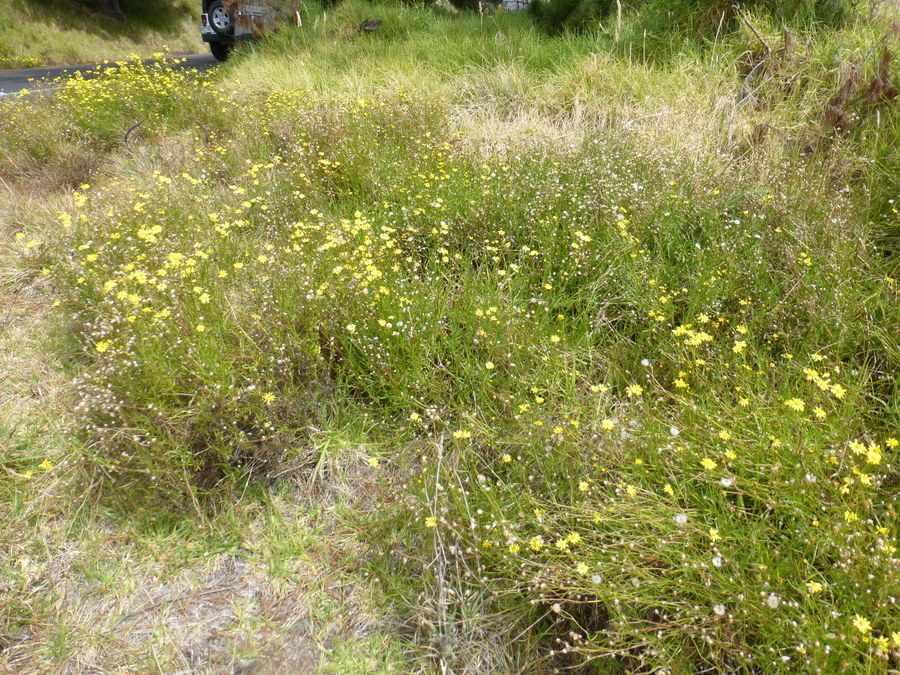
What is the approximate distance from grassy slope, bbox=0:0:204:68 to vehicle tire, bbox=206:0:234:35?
3689 millimetres

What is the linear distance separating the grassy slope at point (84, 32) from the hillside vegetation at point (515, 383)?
16.8m

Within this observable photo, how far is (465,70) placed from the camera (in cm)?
639

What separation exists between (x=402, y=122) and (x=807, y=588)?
15.4ft

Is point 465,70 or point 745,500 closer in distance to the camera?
point 745,500

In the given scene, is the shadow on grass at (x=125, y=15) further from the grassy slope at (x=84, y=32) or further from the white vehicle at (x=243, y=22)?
the white vehicle at (x=243, y=22)

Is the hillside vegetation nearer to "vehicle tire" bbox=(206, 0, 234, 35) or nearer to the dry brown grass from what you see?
the dry brown grass

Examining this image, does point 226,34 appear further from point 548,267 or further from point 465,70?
point 548,267

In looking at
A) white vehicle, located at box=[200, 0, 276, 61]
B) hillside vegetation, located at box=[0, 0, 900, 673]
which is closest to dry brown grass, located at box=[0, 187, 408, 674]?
hillside vegetation, located at box=[0, 0, 900, 673]

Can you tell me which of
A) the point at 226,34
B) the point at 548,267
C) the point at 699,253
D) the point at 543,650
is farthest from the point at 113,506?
the point at 226,34

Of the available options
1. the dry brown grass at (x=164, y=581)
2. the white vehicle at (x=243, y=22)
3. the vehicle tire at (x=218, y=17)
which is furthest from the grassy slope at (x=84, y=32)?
the dry brown grass at (x=164, y=581)

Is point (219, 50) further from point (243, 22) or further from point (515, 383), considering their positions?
point (515, 383)

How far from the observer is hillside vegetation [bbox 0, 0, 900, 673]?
1799 millimetres

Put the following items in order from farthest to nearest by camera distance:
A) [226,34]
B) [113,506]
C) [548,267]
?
[226,34] < [548,267] < [113,506]

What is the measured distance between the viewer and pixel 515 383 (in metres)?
2.56
